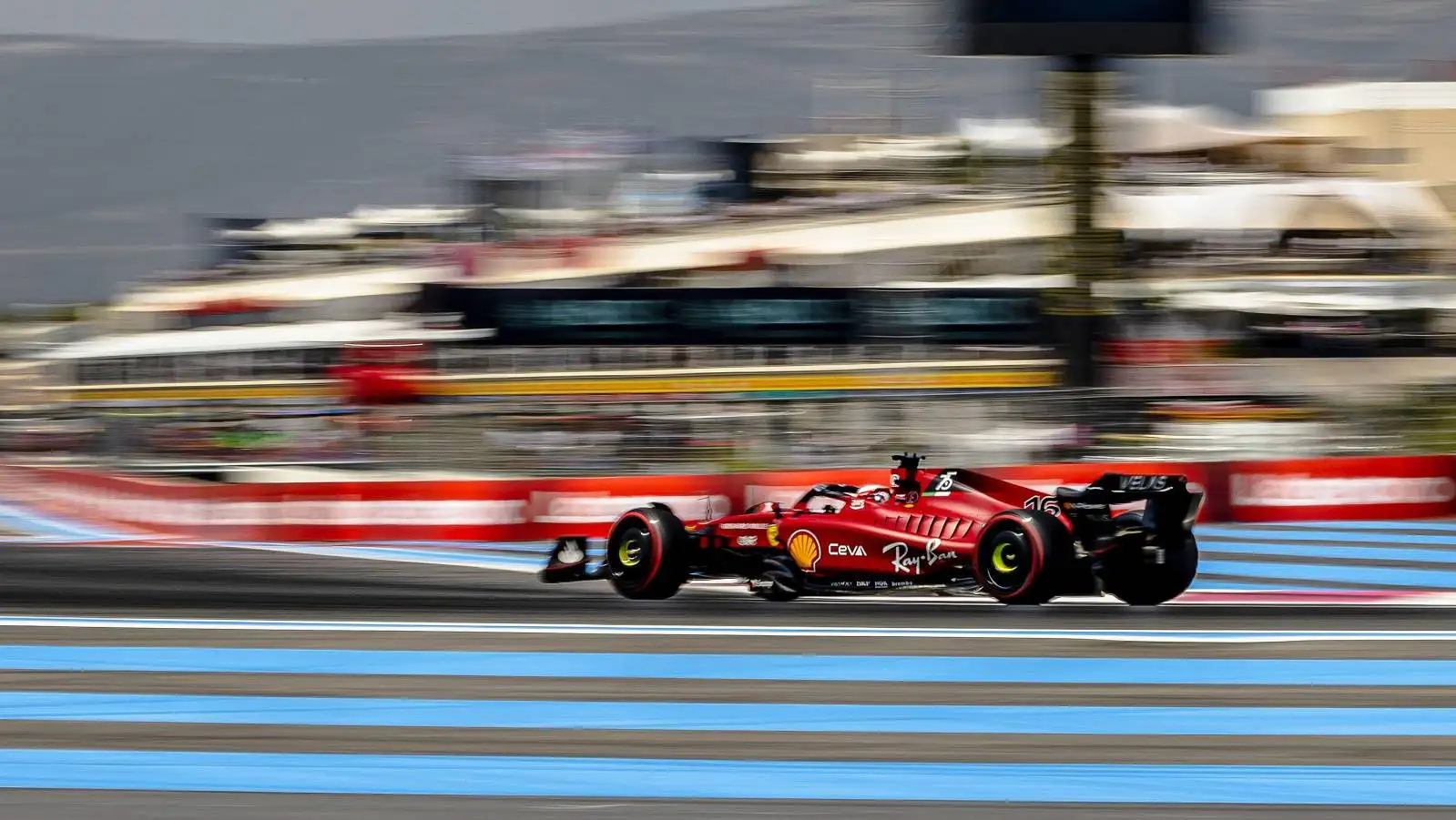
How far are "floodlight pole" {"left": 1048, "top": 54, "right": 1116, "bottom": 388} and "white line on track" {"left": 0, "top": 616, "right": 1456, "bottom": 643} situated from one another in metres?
13.5

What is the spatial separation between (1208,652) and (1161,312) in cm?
3082

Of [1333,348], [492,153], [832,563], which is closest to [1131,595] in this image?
[832,563]

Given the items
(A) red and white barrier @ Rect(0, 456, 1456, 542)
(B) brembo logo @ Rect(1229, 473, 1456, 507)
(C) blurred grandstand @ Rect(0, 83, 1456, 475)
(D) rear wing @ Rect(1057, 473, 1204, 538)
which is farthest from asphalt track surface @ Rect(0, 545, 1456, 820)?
(B) brembo logo @ Rect(1229, 473, 1456, 507)

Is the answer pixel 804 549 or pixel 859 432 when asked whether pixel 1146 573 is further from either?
pixel 859 432

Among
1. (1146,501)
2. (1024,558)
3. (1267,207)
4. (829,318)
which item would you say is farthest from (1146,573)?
(1267,207)

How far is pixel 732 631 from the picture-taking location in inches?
335

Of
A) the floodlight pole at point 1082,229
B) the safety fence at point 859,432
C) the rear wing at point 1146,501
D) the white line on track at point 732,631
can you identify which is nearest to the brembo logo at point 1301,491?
the safety fence at point 859,432

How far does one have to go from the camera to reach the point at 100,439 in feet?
56.7

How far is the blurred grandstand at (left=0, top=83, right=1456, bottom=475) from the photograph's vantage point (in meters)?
15.6

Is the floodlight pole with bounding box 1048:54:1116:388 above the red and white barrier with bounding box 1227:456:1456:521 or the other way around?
above

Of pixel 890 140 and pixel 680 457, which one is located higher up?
pixel 890 140

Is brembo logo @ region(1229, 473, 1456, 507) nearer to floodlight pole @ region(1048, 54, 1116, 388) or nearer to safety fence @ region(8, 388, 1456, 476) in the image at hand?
safety fence @ region(8, 388, 1456, 476)

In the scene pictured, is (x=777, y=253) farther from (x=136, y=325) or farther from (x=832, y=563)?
(x=832, y=563)

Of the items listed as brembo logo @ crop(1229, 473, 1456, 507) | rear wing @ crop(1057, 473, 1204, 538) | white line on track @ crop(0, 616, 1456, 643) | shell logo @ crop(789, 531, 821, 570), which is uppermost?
rear wing @ crop(1057, 473, 1204, 538)
